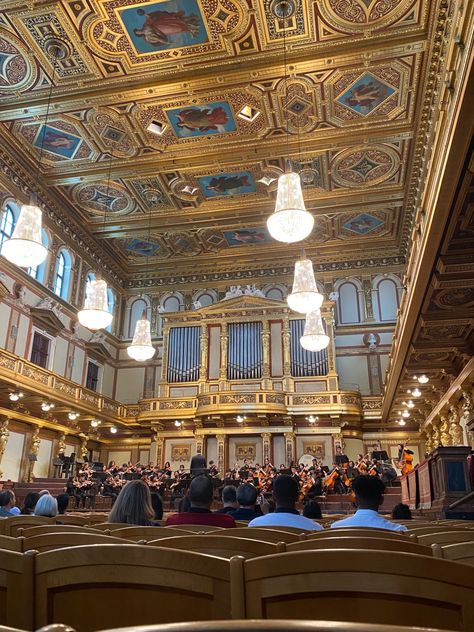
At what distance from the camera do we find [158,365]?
23.5m

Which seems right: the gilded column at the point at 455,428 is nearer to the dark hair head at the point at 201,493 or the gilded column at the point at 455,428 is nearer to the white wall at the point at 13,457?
the dark hair head at the point at 201,493

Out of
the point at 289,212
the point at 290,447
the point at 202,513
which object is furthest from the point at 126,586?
the point at 290,447

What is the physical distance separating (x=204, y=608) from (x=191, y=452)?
20.2 meters

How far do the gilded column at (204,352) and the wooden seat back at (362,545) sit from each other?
63.8 ft

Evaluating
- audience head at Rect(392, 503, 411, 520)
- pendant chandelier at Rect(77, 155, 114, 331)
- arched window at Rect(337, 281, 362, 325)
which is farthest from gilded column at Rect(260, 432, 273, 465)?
audience head at Rect(392, 503, 411, 520)

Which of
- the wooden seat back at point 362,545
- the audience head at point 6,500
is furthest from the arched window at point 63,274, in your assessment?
the wooden seat back at point 362,545

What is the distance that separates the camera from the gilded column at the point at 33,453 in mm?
17188

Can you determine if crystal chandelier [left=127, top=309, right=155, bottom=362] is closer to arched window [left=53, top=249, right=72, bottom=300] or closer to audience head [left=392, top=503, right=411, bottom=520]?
audience head [left=392, top=503, right=411, bottom=520]

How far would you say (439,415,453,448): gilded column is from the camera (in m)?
15.9

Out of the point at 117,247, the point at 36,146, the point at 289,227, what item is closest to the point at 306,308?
the point at 289,227

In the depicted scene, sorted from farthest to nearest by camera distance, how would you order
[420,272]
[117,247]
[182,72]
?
[117,247]
[182,72]
[420,272]

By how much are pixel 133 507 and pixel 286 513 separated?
44.5 inches

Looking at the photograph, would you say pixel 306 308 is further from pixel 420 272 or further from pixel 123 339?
pixel 123 339

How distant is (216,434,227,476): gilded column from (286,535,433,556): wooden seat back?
18438mm
